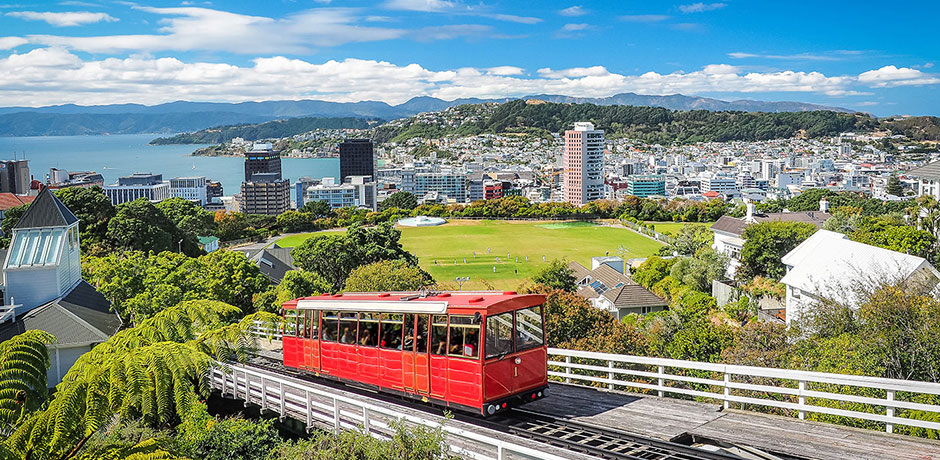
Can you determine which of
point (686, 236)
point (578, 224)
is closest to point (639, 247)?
point (686, 236)

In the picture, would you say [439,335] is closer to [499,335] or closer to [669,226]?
[499,335]

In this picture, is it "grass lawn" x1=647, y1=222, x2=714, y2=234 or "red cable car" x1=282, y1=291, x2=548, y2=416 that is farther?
"grass lawn" x1=647, y1=222, x2=714, y2=234

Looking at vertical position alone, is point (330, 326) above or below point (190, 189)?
above

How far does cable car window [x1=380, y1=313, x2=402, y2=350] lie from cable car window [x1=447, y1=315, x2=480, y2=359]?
130 cm

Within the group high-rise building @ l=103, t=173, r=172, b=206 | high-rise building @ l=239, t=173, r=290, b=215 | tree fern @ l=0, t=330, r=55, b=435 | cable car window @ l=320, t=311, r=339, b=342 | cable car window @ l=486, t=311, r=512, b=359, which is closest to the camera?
tree fern @ l=0, t=330, r=55, b=435

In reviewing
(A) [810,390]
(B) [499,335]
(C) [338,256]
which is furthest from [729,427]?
(C) [338,256]

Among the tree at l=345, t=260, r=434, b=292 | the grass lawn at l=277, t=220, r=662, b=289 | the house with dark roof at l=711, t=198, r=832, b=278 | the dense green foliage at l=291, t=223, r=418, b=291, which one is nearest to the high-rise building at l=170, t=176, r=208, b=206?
the grass lawn at l=277, t=220, r=662, b=289

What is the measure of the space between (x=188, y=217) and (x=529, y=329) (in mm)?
63263

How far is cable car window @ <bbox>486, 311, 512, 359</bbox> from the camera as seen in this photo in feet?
34.8


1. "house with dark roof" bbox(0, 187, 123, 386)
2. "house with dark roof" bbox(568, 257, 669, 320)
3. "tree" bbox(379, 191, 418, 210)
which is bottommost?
"tree" bbox(379, 191, 418, 210)

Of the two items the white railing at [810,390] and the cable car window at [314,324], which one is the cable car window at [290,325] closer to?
the cable car window at [314,324]

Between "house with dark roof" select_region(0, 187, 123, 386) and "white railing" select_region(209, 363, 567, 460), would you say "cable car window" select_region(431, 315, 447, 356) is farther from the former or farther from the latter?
"house with dark roof" select_region(0, 187, 123, 386)

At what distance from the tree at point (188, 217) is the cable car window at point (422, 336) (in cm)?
6061

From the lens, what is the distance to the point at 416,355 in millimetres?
11594
